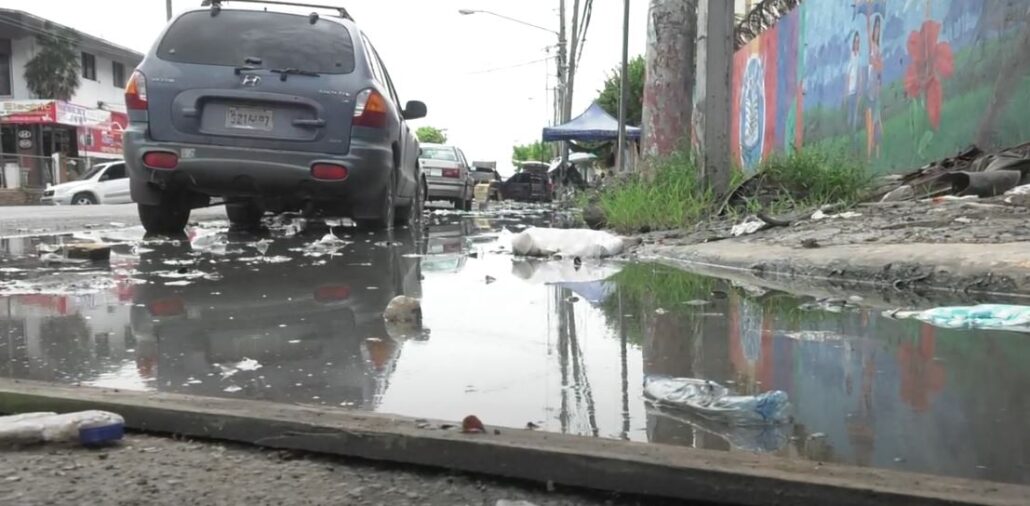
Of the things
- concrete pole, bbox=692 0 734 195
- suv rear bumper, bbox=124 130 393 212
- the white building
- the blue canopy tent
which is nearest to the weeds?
concrete pole, bbox=692 0 734 195

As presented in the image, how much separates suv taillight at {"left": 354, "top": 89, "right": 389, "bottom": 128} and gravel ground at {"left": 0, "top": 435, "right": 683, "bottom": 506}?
4.45 metres

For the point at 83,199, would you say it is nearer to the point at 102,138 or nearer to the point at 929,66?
the point at 102,138

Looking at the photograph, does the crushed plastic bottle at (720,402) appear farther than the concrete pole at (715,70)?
No

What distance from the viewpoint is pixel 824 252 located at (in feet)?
16.5

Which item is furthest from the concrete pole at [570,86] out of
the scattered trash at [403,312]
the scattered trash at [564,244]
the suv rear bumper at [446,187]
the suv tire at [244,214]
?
the scattered trash at [403,312]

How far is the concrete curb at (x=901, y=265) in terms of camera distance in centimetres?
395

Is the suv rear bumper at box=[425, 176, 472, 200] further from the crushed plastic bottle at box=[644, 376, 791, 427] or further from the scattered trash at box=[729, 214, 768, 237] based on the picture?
the crushed plastic bottle at box=[644, 376, 791, 427]

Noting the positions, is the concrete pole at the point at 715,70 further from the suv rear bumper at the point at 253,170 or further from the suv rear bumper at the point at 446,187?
the suv rear bumper at the point at 446,187

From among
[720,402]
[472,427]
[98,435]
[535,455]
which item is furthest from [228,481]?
[720,402]

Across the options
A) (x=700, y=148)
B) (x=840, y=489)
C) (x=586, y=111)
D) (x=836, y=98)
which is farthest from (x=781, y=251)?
(x=586, y=111)

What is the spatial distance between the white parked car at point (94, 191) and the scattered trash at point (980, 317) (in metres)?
21.4

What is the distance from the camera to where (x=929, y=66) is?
29.4 ft

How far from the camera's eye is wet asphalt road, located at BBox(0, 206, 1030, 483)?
2.20 meters

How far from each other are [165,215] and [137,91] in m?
1.43
